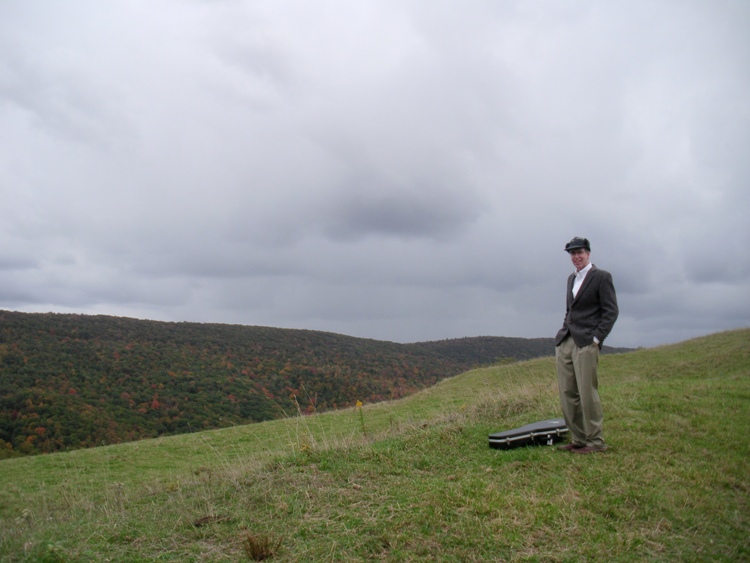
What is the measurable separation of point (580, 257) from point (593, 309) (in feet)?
2.32

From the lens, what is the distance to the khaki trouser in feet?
23.1

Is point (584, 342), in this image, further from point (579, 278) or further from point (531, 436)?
point (531, 436)

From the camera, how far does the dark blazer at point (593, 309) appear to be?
7.00 meters

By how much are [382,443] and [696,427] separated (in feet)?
15.5

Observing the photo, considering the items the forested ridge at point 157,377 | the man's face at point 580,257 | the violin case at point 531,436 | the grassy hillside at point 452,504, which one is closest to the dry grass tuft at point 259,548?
the grassy hillside at point 452,504

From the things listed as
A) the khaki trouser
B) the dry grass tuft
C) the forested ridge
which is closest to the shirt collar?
the khaki trouser

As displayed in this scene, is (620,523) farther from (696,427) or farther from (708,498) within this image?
(696,427)

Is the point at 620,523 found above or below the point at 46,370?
below

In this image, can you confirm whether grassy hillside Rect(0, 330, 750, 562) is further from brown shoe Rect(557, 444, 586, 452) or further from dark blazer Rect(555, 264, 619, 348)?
dark blazer Rect(555, 264, 619, 348)

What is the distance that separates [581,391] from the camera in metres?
7.11

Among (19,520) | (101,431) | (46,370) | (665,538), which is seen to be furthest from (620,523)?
(46,370)

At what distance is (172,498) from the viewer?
6539 mm

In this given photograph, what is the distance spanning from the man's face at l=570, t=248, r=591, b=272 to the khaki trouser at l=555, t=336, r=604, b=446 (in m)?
0.99

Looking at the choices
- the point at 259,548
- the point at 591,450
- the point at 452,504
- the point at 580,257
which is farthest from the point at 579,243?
the point at 259,548
